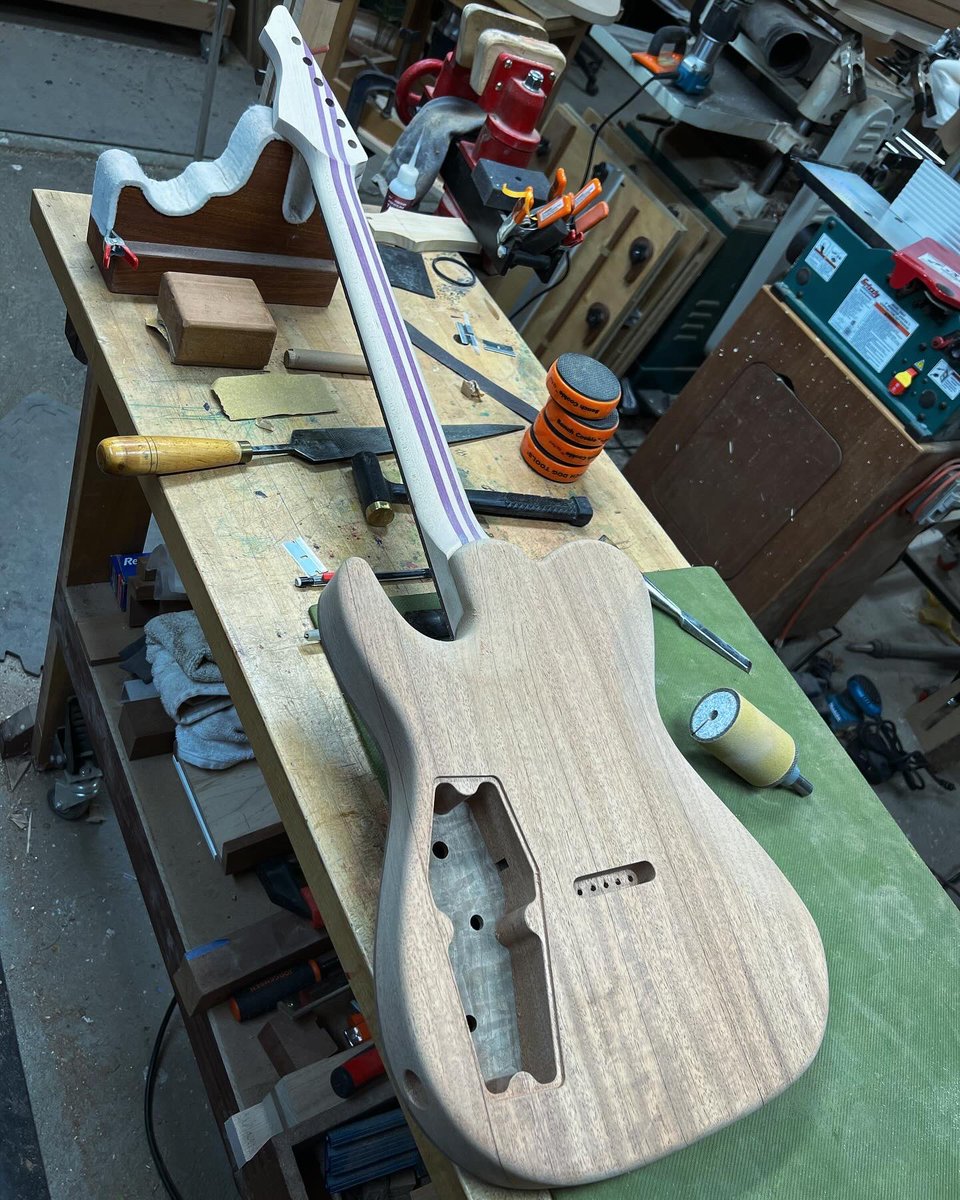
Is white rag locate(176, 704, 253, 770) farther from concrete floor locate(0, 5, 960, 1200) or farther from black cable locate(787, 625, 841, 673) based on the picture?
black cable locate(787, 625, 841, 673)

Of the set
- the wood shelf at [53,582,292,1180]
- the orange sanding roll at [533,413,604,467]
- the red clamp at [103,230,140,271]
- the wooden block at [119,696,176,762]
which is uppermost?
the orange sanding roll at [533,413,604,467]

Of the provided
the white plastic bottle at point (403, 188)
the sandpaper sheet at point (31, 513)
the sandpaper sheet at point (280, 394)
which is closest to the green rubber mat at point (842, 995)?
the sandpaper sheet at point (280, 394)

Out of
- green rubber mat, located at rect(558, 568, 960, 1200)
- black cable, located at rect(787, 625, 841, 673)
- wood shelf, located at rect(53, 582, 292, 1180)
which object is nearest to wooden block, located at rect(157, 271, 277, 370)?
wood shelf, located at rect(53, 582, 292, 1180)

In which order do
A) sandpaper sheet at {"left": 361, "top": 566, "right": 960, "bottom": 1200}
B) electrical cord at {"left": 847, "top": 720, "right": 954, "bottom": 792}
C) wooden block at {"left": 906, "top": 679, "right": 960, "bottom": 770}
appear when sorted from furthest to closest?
wooden block at {"left": 906, "top": 679, "right": 960, "bottom": 770} < electrical cord at {"left": 847, "top": 720, "right": 954, "bottom": 792} < sandpaper sheet at {"left": 361, "top": 566, "right": 960, "bottom": 1200}

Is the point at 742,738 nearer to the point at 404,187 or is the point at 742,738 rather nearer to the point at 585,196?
the point at 585,196

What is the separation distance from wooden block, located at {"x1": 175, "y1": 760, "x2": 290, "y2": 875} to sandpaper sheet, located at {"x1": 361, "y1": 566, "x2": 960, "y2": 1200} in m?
0.54

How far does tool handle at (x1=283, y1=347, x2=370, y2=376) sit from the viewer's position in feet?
4.46

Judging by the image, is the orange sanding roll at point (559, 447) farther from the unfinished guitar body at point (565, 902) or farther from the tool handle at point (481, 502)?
the unfinished guitar body at point (565, 902)

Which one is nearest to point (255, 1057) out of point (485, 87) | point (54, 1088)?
point (54, 1088)

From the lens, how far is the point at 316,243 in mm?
1433

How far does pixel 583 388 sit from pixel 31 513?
5.46ft

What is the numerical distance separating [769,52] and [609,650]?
2329 millimetres

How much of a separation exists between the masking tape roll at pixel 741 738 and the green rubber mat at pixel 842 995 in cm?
4

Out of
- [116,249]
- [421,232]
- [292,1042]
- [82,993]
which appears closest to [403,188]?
[421,232]
